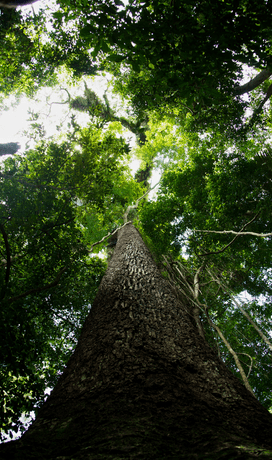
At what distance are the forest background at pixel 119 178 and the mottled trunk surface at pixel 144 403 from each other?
3.26 feet

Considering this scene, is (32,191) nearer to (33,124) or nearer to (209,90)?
(33,124)

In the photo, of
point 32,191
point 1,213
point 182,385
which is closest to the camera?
point 182,385

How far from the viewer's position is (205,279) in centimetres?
827

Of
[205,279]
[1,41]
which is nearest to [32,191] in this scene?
[1,41]

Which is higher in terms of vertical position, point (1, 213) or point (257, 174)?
point (1, 213)

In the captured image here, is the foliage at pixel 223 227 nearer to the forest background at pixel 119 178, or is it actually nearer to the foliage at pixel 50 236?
the forest background at pixel 119 178

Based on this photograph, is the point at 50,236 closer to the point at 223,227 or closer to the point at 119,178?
the point at 119,178

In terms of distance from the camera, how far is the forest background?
236cm

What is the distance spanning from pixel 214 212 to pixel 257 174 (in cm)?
151

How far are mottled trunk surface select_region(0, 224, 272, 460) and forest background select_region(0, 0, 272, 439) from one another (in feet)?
3.26

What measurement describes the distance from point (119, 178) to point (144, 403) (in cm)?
624

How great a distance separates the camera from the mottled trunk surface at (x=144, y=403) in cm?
103

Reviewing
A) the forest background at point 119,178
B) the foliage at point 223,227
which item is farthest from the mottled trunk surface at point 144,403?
the foliage at point 223,227

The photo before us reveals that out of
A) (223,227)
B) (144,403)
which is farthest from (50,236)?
(223,227)
